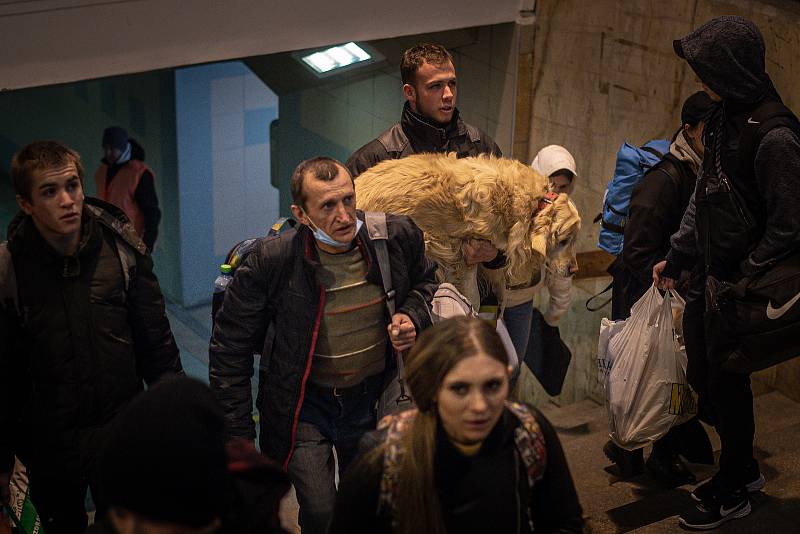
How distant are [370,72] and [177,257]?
3.17m

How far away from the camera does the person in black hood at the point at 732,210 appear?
12.0 ft

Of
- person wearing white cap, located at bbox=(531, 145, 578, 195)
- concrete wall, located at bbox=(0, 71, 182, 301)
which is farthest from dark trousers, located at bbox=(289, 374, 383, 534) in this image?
concrete wall, located at bbox=(0, 71, 182, 301)

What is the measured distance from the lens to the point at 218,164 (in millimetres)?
10141

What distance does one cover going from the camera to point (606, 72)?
6.83 m

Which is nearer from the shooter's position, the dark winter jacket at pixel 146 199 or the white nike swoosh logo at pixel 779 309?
the white nike swoosh logo at pixel 779 309

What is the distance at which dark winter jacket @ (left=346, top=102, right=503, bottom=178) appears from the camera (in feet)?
15.6

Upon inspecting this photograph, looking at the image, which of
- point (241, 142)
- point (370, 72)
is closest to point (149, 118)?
point (241, 142)

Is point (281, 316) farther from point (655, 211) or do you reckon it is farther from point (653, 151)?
point (653, 151)

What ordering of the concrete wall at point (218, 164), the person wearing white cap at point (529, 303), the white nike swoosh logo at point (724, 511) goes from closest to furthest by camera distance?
the white nike swoosh logo at point (724, 511), the person wearing white cap at point (529, 303), the concrete wall at point (218, 164)

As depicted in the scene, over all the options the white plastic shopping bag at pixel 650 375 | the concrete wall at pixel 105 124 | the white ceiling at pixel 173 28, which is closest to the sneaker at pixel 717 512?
the white plastic shopping bag at pixel 650 375

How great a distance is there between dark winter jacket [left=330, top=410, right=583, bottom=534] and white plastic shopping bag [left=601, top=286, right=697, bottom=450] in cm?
195

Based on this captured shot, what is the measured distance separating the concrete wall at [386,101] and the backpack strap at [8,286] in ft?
14.4

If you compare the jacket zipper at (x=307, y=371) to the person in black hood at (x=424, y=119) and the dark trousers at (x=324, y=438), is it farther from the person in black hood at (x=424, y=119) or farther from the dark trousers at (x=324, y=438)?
the person in black hood at (x=424, y=119)

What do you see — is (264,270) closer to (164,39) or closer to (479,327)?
(479,327)
